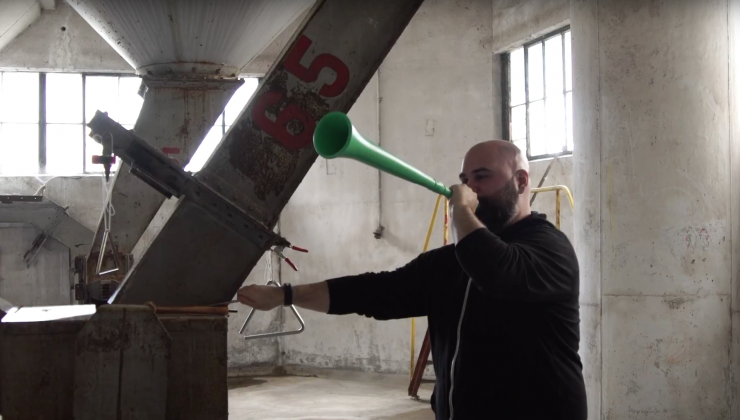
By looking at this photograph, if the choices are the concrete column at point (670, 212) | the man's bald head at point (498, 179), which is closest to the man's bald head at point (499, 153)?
the man's bald head at point (498, 179)

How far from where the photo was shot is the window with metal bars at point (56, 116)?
8516 mm

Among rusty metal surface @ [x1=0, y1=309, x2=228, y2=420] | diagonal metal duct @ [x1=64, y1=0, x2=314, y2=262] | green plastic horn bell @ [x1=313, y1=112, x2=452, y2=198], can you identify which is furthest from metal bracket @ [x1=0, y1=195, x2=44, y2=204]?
green plastic horn bell @ [x1=313, y1=112, x2=452, y2=198]

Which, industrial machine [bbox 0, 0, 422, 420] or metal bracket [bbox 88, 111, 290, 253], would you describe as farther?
metal bracket [bbox 88, 111, 290, 253]

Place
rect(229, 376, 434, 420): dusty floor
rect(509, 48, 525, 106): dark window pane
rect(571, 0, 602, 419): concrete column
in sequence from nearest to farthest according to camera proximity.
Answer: rect(571, 0, 602, 419): concrete column, rect(229, 376, 434, 420): dusty floor, rect(509, 48, 525, 106): dark window pane

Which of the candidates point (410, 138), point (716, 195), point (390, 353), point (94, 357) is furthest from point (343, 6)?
point (390, 353)

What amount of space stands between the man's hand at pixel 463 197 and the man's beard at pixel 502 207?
0.06m

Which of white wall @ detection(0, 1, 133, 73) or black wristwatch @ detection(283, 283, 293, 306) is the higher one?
white wall @ detection(0, 1, 133, 73)

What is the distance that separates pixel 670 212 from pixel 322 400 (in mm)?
3980

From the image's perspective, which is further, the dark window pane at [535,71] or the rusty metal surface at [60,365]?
the dark window pane at [535,71]

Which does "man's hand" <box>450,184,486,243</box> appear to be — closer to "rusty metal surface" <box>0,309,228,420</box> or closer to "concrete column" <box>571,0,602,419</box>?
"rusty metal surface" <box>0,309,228,420</box>

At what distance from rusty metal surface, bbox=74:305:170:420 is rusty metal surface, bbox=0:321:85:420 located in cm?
7

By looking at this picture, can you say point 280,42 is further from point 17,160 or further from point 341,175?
point 17,160

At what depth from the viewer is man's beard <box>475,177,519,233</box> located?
228 cm

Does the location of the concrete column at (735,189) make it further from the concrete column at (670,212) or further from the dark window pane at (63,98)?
the dark window pane at (63,98)
